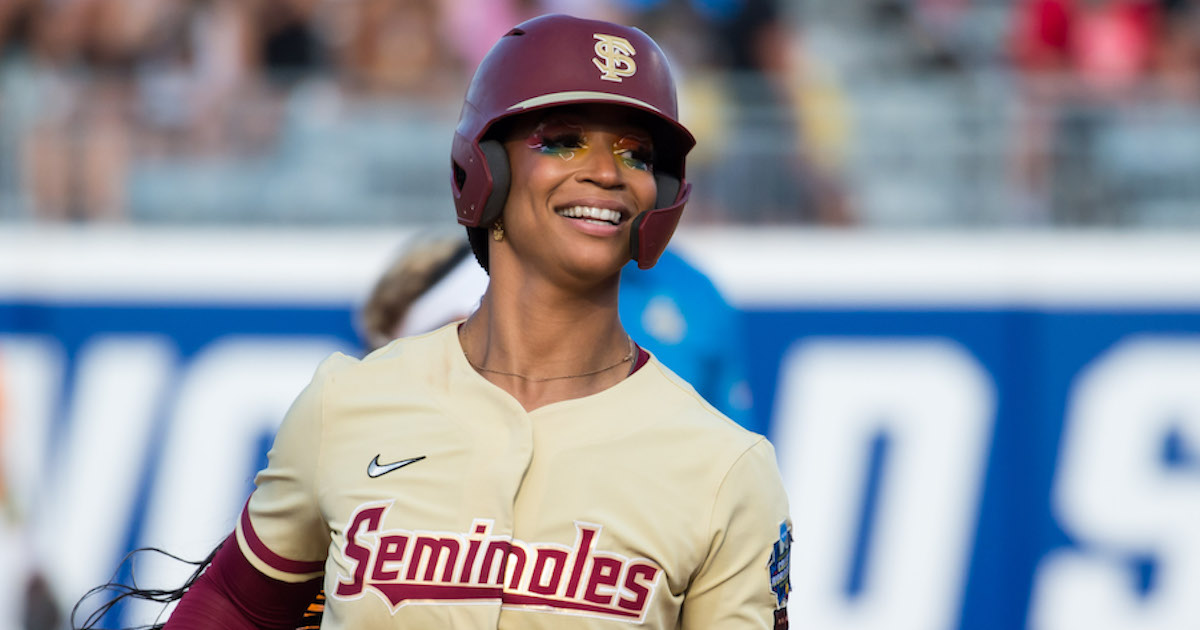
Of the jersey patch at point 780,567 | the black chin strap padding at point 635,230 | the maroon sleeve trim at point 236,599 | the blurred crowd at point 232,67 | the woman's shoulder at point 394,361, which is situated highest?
the blurred crowd at point 232,67

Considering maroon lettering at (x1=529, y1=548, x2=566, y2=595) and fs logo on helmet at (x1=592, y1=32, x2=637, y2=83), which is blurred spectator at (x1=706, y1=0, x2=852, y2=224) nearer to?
fs logo on helmet at (x1=592, y1=32, x2=637, y2=83)

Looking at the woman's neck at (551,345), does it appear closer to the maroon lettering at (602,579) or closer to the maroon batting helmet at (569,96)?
the maroon batting helmet at (569,96)

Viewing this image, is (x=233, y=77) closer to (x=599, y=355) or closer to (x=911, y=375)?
(x=911, y=375)

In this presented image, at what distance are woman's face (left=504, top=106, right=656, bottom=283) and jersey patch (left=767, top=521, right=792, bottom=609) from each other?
0.50 m

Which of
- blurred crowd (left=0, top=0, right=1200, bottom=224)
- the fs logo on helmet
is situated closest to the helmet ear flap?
the fs logo on helmet

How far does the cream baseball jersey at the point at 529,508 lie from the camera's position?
2.31m

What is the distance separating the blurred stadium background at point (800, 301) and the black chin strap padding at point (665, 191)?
5061mm

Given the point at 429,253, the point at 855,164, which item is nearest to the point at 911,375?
the point at 855,164

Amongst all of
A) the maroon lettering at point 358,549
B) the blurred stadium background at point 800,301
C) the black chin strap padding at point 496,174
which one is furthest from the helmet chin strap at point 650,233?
the blurred stadium background at point 800,301

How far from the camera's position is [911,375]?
25.4ft

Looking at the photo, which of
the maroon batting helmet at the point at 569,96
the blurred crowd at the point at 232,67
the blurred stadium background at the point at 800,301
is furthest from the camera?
the blurred crowd at the point at 232,67

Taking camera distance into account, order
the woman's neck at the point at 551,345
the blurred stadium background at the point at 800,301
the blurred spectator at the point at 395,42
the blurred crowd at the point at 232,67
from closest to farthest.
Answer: the woman's neck at the point at 551,345, the blurred stadium background at the point at 800,301, the blurred crowd at the point at 232,67, the blurred spectator at the point at 395,42

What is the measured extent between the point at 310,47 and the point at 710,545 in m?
6.66

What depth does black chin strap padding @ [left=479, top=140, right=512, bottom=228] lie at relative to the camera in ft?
8.13
